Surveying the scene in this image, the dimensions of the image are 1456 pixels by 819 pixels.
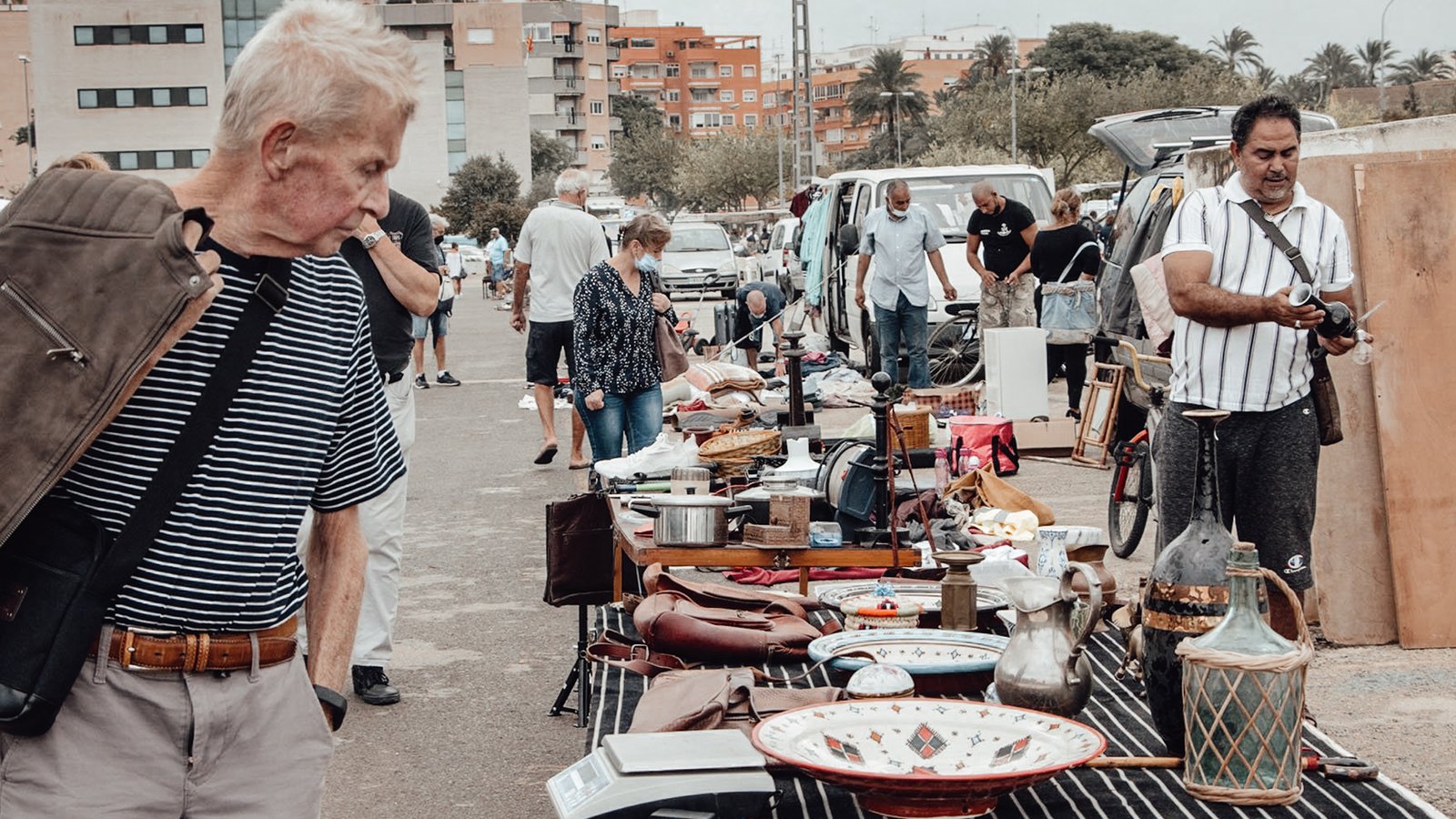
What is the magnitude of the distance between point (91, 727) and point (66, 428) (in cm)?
42

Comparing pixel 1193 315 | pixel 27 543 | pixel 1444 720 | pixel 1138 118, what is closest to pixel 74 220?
pixel 27 543

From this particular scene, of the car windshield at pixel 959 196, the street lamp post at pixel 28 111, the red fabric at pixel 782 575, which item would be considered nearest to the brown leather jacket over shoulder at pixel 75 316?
the red fabric at pixel 782 575

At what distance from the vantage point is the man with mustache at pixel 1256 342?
5094 mm

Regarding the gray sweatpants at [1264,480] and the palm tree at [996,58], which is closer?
the gray sweatpants at [1264,480]

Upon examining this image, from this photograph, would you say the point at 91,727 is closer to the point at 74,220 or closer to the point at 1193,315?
the point at 74,220

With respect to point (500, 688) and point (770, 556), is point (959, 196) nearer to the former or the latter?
point (500, 688)

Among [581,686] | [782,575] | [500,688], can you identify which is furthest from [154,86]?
[782,575]

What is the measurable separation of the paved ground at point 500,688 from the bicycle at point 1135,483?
0.51 feet

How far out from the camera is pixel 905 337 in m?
14.3

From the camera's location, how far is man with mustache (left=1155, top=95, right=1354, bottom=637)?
5.09 metres

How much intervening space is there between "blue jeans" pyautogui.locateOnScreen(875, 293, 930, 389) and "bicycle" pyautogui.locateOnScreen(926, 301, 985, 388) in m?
1.02

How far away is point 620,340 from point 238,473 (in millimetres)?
6546

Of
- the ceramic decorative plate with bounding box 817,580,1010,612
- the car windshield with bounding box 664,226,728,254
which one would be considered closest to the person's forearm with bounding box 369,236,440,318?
the ceramic decorative plate with bounding box 817,580,1010,612

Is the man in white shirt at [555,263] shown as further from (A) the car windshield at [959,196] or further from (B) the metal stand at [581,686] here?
(A) the car windshield at [959,196]
